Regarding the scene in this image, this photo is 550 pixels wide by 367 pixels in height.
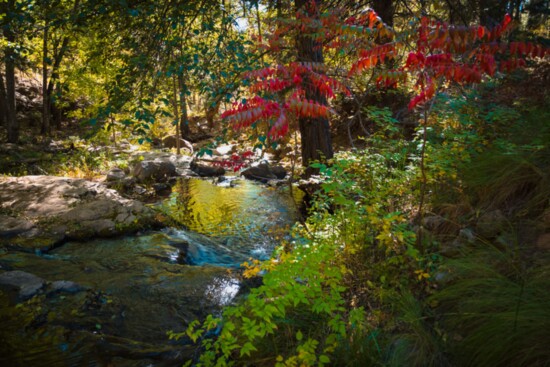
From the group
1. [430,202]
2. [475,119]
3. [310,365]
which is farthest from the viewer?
[475,119]

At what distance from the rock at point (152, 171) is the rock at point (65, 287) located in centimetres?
786

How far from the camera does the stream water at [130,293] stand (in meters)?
3.46

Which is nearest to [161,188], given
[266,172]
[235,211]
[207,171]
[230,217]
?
[207,171]

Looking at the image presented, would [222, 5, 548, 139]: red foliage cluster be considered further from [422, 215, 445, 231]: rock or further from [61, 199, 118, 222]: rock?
[61, 199, 118, 222]: rock

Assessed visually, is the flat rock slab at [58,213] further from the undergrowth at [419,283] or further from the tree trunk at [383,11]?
the tree trunk at [383,11]

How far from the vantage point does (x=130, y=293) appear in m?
4.58

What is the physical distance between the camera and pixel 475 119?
554cm

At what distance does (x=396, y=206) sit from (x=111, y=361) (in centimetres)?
365

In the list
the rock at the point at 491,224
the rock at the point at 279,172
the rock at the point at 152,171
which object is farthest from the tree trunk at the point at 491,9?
the rock at the point at 152,171

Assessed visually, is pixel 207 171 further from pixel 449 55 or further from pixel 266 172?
pixel 449 55

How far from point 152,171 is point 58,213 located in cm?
544

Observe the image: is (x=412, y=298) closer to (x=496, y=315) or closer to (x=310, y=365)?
(x=496, y=315)

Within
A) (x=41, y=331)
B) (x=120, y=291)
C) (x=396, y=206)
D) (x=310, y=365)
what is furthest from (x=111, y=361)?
(x=396, y=206)

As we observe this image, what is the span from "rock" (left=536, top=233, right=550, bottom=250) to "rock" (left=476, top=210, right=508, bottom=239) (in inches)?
13.1
